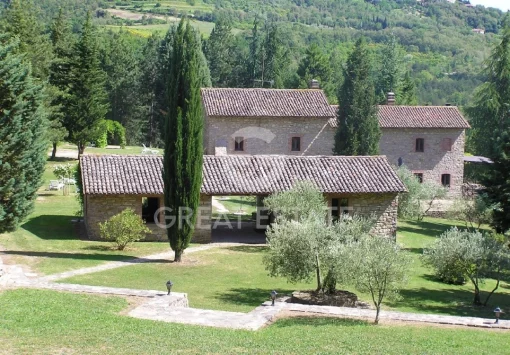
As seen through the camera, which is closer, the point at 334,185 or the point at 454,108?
the point at 334,185

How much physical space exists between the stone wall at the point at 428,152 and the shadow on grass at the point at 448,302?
24.4m

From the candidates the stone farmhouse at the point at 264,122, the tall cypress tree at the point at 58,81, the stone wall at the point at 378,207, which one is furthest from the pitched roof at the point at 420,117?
the tall cypress tree at the point at 58,81

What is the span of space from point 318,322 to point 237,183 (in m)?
13.6

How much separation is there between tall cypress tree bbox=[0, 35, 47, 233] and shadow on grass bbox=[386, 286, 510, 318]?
38.6 ft

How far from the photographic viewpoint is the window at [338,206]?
97.5 feet

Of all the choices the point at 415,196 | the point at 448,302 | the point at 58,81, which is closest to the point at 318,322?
the point at 448,302

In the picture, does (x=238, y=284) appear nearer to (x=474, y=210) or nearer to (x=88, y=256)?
(x=88, y=256)

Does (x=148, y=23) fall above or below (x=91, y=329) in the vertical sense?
above

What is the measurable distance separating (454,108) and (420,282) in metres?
28.0

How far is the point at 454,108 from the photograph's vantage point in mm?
49344

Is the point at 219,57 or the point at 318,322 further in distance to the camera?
the point at 219,57

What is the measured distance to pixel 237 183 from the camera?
2884cm

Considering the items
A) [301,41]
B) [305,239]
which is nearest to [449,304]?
[305,239]

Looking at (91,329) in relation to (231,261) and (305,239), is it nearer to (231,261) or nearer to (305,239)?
(305,239)
